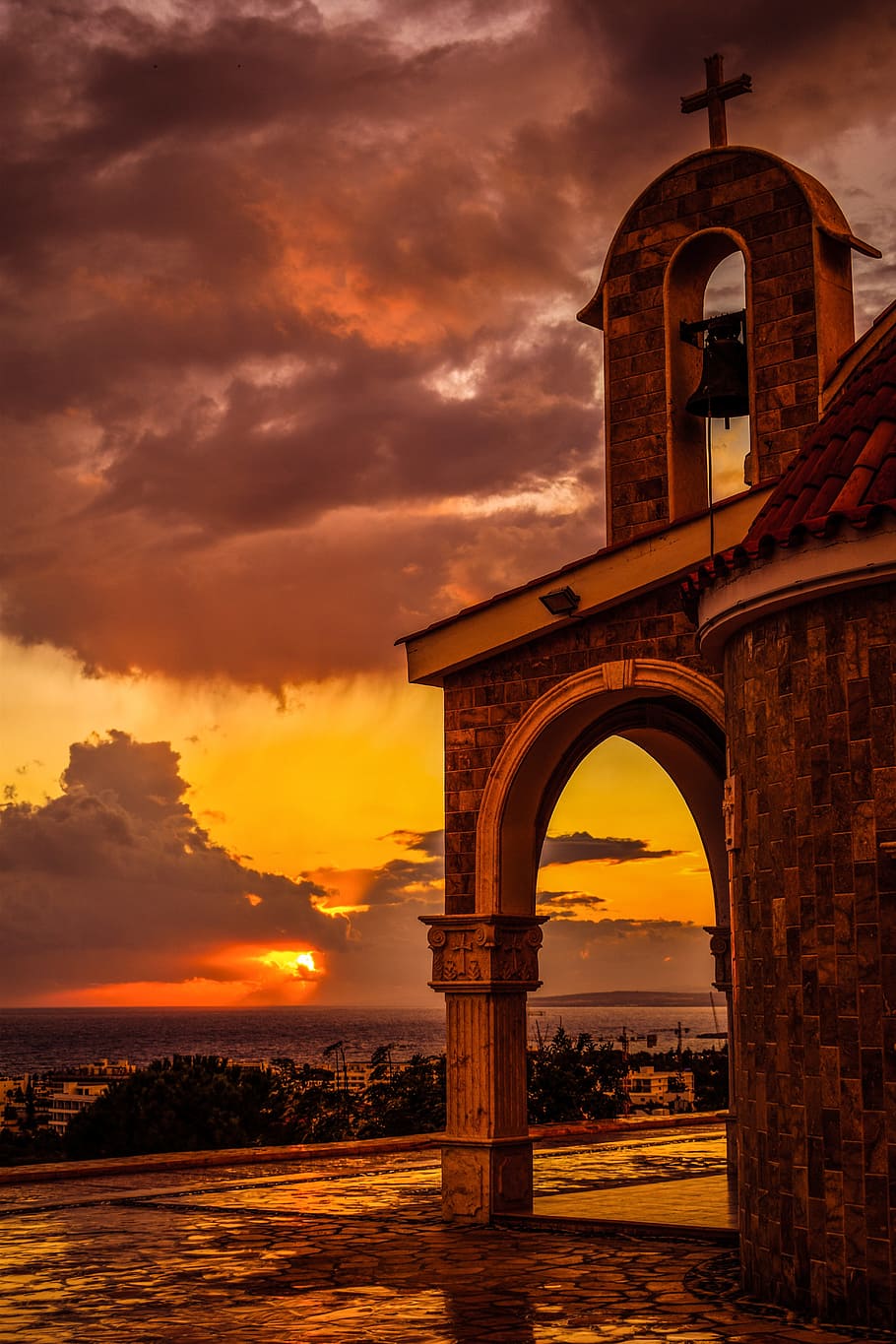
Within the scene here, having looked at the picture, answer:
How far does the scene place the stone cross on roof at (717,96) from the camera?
13.8 metres

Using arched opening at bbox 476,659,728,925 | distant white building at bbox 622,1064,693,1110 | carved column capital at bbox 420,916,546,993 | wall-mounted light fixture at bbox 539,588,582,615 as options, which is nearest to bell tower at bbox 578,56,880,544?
wall-mounted light fixture at bbox 539,588,582,615

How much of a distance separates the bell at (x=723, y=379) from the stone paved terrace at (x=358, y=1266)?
626cm

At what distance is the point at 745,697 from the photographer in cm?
924

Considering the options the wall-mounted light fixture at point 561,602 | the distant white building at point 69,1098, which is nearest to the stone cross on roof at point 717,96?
the wall-mounted light fixture at point 561,602

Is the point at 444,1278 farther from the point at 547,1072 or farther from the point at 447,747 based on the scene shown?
the point at 547,1072

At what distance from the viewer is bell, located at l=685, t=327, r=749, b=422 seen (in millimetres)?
13031

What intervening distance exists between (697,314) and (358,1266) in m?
8.08

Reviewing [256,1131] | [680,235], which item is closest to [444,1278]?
[680,235]

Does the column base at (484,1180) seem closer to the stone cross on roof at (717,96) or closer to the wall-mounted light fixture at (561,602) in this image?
the wall-mounted light fixture at (561,602)

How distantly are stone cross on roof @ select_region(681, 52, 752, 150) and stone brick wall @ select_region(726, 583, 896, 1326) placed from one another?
6404 mm

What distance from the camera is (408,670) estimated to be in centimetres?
1357

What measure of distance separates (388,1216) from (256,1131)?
764 cm

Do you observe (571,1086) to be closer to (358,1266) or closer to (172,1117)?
(172,1117)

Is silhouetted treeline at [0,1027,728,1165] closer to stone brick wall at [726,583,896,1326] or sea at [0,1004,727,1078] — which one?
stone brick wall at [726,583,896,1326]
